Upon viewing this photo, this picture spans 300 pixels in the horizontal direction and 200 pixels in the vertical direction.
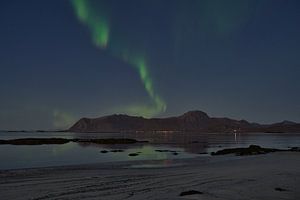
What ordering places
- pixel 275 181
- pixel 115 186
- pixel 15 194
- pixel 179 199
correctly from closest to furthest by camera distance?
pixel 179 199, pixel 15 194, pixel 115 186, pixel 275 181

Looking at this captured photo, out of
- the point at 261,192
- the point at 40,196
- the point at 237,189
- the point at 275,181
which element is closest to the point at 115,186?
the point at 40,196

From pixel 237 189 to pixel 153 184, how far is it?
485 cm

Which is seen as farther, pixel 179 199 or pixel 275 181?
pixel 275 181

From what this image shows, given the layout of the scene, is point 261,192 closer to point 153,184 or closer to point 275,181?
point 275,181

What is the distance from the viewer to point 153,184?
19156 millimetres

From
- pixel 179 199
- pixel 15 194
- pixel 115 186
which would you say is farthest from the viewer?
pixel 115 186

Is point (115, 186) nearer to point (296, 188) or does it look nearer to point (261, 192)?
point (261, 192)

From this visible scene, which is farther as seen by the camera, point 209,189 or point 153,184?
point 153,184

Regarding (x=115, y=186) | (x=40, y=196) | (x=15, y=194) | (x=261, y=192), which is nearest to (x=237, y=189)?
(x=261, y=192)

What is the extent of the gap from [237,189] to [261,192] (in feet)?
4.20

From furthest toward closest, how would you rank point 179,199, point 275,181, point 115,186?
point 275,181 < point 115,186 < point 179,199

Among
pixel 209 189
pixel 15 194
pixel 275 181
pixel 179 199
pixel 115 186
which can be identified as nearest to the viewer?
pixel 179 199

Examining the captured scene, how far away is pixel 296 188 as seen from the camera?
57.6 feet

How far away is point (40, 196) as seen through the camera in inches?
596
